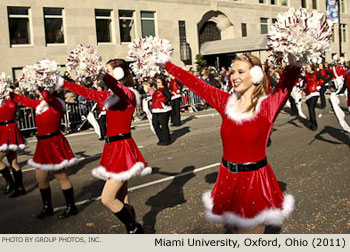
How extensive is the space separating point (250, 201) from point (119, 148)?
5.89ft

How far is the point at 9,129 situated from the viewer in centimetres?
681

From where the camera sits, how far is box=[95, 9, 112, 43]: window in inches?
919

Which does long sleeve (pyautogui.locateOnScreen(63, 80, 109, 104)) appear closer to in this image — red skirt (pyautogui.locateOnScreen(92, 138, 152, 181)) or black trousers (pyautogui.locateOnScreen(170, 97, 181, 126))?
red skirt (pyautogui.locateOnScreen(92, 138, 152, 181))

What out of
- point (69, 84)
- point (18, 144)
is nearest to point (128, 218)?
point (69, 84)

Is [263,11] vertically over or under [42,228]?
over

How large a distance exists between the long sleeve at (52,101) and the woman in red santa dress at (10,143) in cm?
170

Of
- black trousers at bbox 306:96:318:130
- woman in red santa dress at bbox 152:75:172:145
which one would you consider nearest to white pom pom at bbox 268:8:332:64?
woman in red santa dress at bbox 152:75:172:145

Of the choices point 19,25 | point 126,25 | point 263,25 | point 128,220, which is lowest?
point 128,220

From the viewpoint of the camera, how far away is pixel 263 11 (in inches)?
1363

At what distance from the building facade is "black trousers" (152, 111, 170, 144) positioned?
1190 cm

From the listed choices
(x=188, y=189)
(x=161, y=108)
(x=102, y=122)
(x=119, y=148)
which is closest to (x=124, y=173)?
(x=119, y=148)

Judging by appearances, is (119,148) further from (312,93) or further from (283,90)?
(312,93)

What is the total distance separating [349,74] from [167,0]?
2027 cm

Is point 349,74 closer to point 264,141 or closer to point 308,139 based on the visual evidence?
point 308,139
